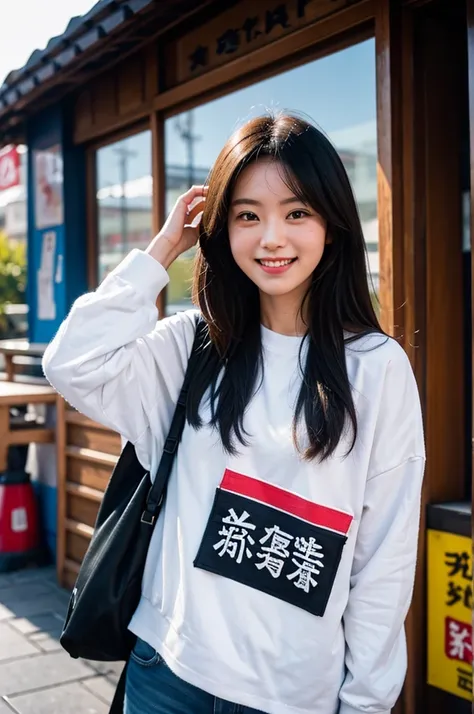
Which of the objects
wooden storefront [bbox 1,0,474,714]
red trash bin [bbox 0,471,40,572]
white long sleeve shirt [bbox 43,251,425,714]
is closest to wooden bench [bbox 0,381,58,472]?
red trash bin [bbox 0,471,40,572]

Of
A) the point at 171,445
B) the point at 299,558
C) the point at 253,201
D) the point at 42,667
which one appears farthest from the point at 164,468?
the point at 42,667

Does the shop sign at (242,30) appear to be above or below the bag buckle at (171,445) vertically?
above

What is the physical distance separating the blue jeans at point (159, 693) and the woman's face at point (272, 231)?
0.84m

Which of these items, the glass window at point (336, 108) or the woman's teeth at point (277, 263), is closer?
the woman's teeth at point (277, 263)

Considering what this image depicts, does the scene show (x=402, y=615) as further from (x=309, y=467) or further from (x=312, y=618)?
(x=309, y=467)

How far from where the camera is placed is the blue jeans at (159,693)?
1.68 metres

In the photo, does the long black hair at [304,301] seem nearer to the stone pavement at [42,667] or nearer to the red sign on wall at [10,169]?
the stone pavement at [42,667]

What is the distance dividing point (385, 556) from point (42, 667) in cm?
291

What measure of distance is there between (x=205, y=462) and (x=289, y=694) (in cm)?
50

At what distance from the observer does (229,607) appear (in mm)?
1688

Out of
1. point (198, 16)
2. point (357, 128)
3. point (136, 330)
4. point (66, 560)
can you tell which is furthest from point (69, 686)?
point (198, 16)

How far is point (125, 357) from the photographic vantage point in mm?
1875

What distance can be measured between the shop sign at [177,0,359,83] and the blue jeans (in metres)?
2.49

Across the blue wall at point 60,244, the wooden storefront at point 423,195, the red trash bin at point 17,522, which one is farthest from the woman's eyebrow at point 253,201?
the red trash bin at point 17,522
